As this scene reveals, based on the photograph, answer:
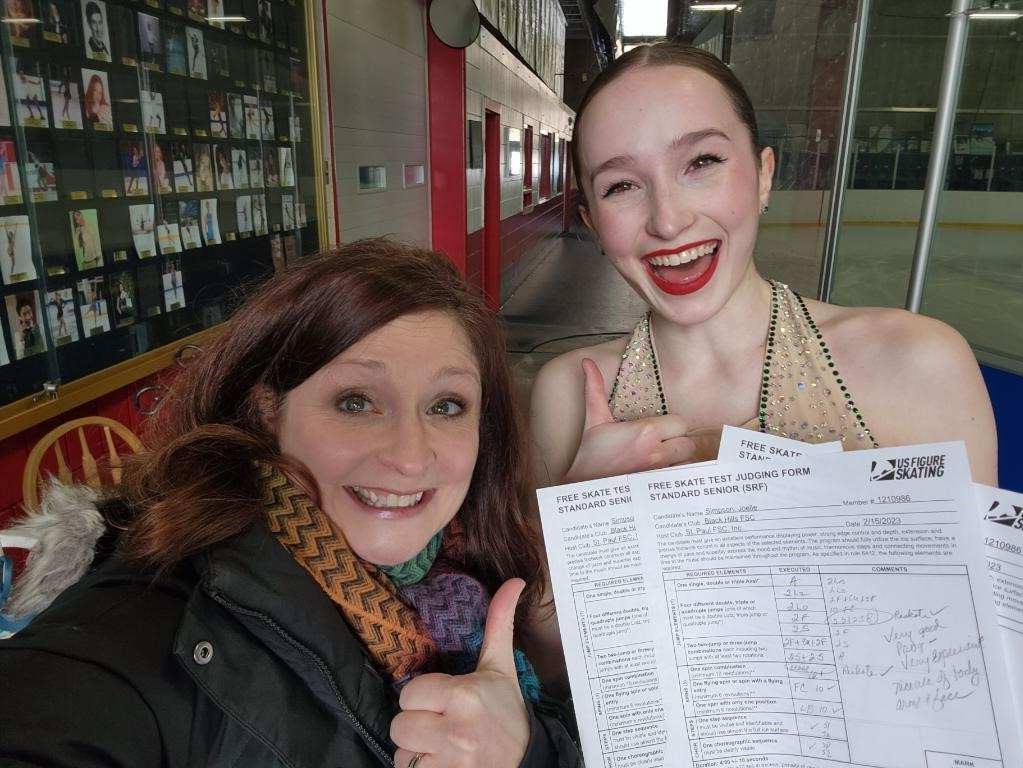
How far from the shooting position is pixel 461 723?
842mm

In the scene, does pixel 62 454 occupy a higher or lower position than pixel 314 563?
lower

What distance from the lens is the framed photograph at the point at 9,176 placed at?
202cm

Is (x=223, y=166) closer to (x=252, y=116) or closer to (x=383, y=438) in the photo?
(x=252, y=116)

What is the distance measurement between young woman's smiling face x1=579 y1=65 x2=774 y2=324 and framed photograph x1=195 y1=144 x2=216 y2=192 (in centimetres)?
232

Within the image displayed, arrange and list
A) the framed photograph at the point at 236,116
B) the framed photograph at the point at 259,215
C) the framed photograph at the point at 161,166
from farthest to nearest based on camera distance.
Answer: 1. the framed photograph at the point at 259,215
2. the framed photograph at the point at 236,116
3. the framed photograph at the point at 161,166

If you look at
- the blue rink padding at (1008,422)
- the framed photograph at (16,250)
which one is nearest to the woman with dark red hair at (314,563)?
the framed photograph at (16,250)

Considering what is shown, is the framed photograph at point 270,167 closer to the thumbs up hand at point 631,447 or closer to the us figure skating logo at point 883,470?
the thumbs up hand at point 631,447

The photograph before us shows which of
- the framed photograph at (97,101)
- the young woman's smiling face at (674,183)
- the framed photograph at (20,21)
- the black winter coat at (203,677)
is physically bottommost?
the black winter coat at (203,677)

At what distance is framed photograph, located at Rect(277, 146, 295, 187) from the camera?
379 centimetres

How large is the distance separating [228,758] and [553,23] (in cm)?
1956

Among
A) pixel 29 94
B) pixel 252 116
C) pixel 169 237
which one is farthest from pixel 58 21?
pixel 252 116

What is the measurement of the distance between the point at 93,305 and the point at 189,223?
2.12 ft

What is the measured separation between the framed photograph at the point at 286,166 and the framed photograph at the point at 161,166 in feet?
3.35

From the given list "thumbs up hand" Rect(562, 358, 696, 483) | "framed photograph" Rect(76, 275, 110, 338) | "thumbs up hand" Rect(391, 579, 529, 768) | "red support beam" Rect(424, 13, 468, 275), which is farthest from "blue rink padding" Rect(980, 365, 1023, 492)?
"red support beam" Rect(424, 13, 468, 275)
